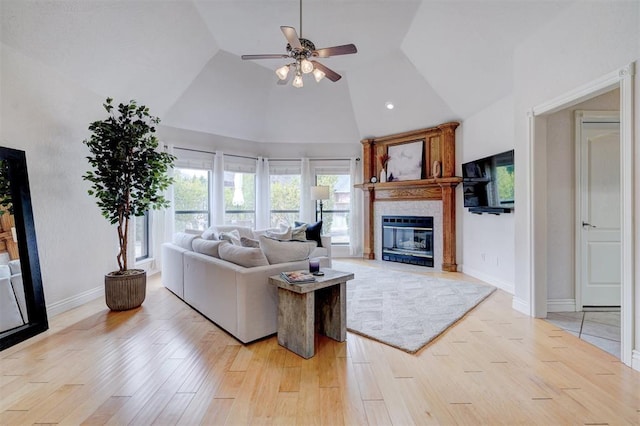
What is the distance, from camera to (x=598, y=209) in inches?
126

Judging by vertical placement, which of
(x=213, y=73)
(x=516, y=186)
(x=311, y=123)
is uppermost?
(x=213, y=73)

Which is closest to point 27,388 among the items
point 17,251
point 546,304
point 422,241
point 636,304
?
point 17,251

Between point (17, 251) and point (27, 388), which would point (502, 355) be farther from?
point (17, 251)

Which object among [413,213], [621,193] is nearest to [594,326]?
[621,193]

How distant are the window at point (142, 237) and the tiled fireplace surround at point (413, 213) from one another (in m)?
4.48

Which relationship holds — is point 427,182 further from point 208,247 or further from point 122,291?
point 122,291

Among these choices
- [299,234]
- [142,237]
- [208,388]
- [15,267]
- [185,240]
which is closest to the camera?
[208,388]

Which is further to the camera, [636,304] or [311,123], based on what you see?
[311,123]

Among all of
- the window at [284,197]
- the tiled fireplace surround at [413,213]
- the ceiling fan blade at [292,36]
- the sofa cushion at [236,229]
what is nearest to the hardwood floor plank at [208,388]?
the sofa cushion at [236,229]

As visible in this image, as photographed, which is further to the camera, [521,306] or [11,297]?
[521,306]

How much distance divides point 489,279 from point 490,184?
1.47 metres

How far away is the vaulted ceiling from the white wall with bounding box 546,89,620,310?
102cm

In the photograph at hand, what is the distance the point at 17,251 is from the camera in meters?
2.75

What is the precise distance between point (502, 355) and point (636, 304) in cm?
98
